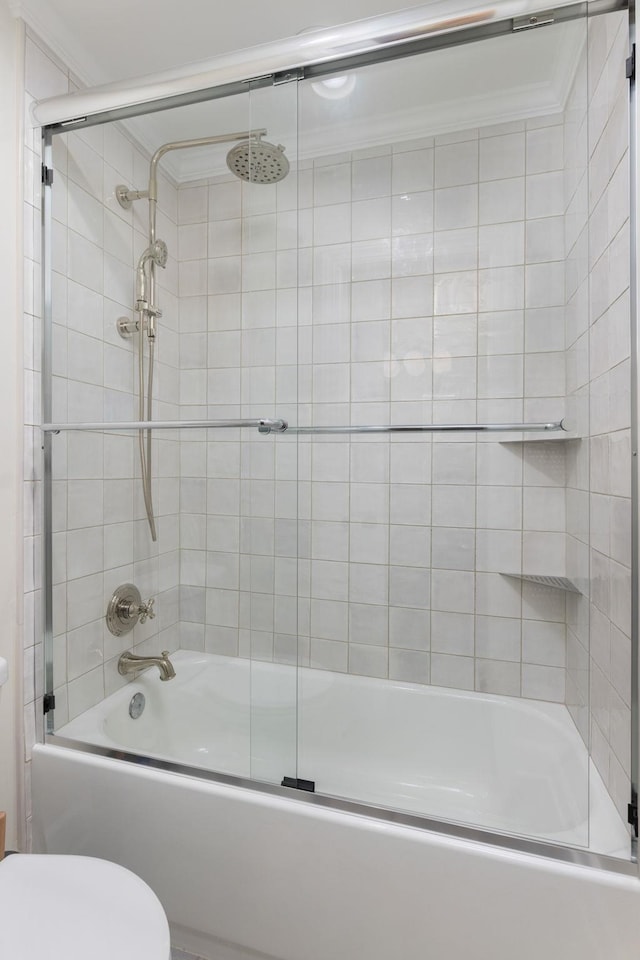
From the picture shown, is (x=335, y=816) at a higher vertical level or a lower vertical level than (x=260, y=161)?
lower

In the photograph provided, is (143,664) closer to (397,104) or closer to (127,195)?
(127,195)

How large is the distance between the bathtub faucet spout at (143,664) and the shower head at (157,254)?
A: 1.17m

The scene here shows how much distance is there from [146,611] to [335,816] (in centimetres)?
77

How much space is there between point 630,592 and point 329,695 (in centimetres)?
90

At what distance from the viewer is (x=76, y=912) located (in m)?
0.93

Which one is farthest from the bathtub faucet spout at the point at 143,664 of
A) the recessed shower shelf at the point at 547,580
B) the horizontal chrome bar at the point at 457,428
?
the recessed shower shelf at the point at 547,580

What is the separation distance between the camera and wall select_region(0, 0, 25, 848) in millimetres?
1344

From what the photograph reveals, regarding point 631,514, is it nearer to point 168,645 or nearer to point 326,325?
point 326,325

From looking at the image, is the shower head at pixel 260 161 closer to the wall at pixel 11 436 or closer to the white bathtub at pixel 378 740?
the wall at pixel 11 436

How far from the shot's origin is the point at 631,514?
105 centimetres

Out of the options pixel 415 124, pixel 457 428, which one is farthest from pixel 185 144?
pixel 457 428

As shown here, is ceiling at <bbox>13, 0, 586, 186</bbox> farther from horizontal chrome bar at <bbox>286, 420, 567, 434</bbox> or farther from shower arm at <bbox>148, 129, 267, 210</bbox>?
horizontal chrome bar at <bbox>286, 420, 567, 434</bbox>

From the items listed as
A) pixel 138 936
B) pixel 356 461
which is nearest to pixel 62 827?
pixel 138 936

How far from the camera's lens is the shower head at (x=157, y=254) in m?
1.52
